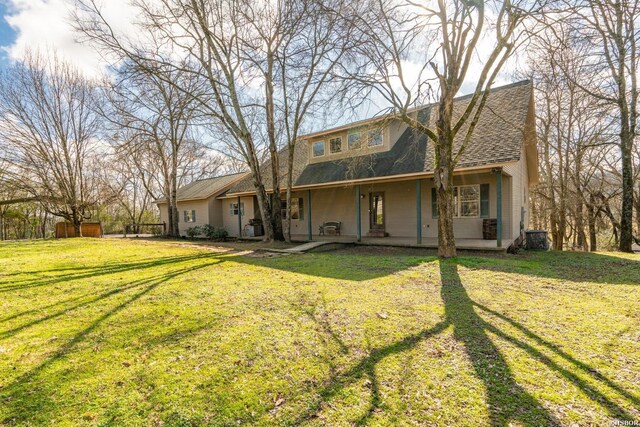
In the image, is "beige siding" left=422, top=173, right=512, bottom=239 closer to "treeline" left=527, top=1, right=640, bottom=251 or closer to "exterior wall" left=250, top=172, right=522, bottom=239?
"exterior wall" left=250, top=172, right=522, bottom=239

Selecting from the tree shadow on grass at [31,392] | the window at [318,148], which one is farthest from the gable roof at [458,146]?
the tree shadow on grass at [31,392]

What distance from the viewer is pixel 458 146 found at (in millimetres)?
11547

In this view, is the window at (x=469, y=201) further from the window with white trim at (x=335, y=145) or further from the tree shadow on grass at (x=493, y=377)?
the tree shadow on grass at (x=493, y=377)

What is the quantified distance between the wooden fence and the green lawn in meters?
17.6

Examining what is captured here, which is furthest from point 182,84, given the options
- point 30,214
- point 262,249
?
point 30,214

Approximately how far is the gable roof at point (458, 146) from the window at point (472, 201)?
5.31 ft

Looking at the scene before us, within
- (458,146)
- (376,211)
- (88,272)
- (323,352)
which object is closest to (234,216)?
(376,211)

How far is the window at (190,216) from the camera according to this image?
22.7 m

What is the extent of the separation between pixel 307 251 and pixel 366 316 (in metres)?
7.27

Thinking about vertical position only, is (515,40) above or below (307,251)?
above

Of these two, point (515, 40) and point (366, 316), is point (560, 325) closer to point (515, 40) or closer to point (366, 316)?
point (366, 316)

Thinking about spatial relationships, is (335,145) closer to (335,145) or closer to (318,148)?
(335,145)

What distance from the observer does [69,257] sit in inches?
388

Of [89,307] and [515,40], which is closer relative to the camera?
[89,307]
